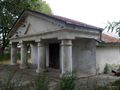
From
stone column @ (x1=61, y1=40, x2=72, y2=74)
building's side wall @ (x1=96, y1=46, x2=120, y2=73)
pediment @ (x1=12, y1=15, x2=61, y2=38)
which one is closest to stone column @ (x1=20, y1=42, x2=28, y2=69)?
pediment @ (x1=12, y1=15, x2=61, y2=38)

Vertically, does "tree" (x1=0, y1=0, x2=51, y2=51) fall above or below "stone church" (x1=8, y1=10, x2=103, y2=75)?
above

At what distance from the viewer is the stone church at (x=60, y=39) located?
10320 millimetres

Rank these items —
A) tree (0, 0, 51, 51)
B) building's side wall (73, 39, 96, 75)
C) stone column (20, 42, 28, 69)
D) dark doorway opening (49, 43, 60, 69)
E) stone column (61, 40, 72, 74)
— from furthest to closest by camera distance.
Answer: tree (0, 0, 51, 51) → stone column (20, 42, 28, 69) → dark doorway opening (49, 43, 60, 69) → building's side wall (73, 39, 96, 75) → stone column (61, 40, 72, 74)

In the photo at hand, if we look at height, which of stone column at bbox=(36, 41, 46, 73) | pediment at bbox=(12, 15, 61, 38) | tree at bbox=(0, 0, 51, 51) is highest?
tree at bbox=(0, 0, 51, 51)

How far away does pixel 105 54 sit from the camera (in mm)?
14156

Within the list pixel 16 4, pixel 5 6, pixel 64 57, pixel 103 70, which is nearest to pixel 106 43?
pixel 103 70

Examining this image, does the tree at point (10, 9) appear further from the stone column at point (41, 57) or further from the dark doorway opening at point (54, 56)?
the stone column at point (41, 57)

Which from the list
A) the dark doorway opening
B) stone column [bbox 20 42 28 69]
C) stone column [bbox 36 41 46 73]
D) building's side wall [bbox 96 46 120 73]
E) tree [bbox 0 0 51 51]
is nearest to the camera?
stone column [bbox 36 41 46 73]

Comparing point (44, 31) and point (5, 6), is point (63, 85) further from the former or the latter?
point (5, 6)

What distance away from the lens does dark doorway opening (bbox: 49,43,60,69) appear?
15.1 metres

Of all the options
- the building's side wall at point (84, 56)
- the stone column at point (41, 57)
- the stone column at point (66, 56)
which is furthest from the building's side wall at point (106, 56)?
the stone column at point (41, 57)

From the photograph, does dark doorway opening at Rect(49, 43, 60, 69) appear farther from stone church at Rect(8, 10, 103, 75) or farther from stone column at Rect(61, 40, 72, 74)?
stone column at Rect(61, 40, 72, 74)

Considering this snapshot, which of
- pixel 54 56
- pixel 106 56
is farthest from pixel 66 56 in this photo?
pixel 54 56

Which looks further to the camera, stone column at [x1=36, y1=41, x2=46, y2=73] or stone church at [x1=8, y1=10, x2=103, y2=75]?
stone column at [x1=36, y1=41, x2=46, y2=73]
